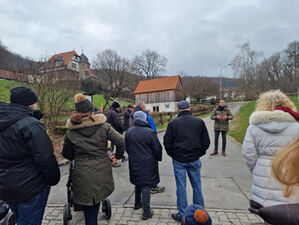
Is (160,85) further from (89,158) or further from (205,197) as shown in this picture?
(89,158)

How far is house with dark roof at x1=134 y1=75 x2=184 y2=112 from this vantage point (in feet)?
124

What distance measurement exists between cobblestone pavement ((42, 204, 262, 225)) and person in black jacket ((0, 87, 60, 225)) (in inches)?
48.2

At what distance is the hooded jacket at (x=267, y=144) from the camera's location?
2.04 metres

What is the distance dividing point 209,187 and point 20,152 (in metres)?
3.81

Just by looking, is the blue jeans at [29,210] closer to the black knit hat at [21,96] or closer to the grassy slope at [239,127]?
the black knit hat at [21,96]

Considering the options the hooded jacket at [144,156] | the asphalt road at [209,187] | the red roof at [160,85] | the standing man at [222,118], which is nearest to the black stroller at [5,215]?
the asphalt road at [209,187]

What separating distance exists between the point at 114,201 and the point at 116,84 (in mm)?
47026

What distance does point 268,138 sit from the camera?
2090 millimetres

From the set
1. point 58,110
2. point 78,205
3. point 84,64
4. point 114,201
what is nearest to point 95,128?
point 78,205

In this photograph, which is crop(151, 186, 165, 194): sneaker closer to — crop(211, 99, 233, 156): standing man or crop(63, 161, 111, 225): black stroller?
crop(63, 161, 111, 225): black stroller

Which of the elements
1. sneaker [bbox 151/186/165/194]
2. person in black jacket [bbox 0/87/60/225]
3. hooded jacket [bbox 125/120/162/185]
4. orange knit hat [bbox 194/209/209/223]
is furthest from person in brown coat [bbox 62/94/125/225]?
sneaker [bbox 151/186/165/194]

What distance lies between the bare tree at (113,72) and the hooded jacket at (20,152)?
46.8 m

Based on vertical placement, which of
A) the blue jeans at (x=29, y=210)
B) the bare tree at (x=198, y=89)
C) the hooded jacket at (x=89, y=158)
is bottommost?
the blue jeans at (x=29, y=210)

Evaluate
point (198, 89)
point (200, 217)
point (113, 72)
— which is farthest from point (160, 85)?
point (200, 217)
